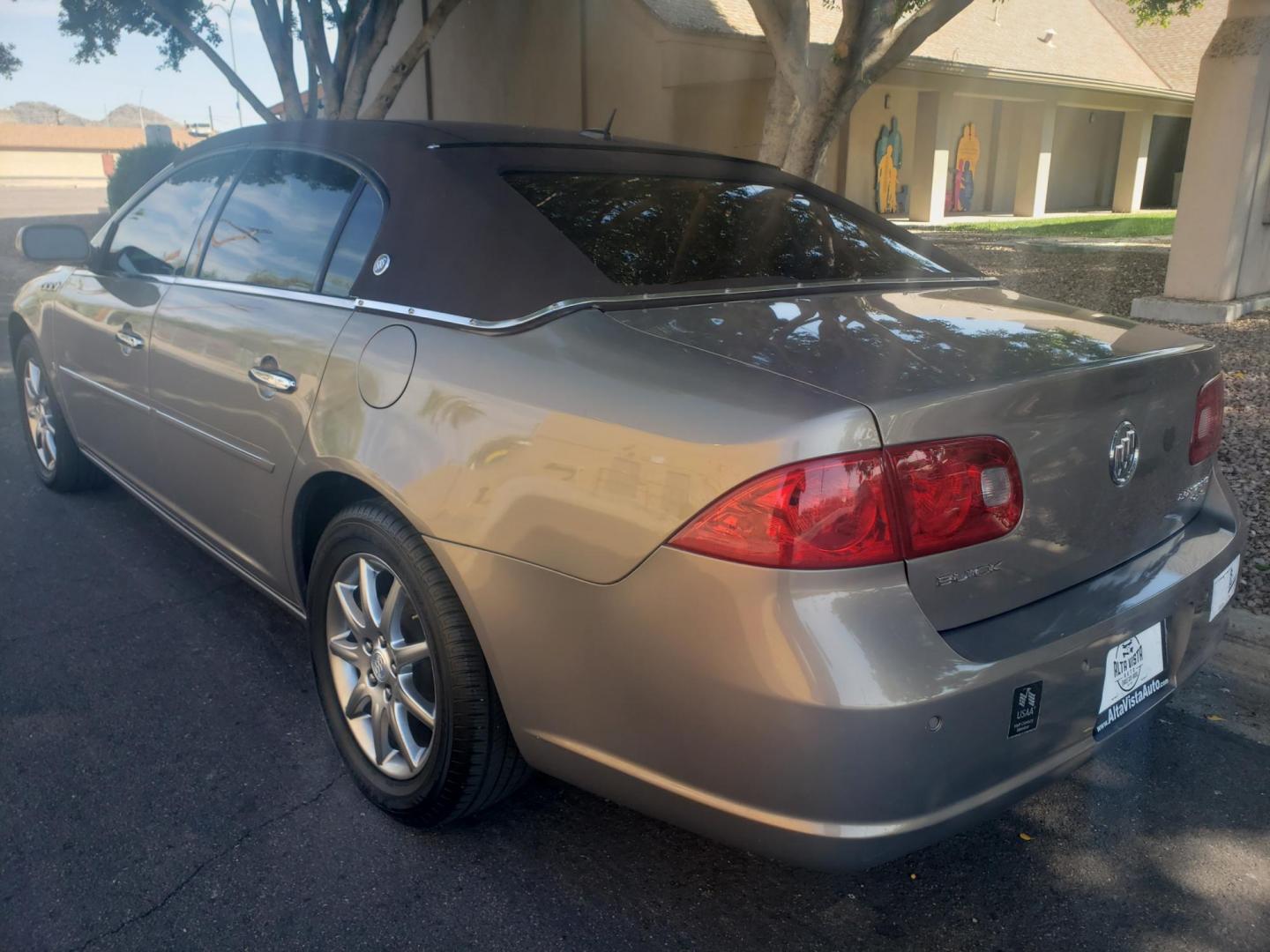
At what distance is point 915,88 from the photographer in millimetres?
19516

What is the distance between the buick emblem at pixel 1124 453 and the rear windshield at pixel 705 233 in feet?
3.05

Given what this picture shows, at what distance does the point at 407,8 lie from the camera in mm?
18516

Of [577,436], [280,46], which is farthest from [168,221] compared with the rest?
[280,46]

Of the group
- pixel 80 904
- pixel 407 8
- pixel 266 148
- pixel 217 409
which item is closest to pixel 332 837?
pixel 80 904

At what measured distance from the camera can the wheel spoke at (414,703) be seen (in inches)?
97.7

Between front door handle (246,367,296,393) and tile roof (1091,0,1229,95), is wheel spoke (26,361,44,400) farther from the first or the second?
tile roof (1091,0,1229,95)

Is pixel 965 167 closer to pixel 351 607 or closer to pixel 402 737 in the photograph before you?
pixel 351 607

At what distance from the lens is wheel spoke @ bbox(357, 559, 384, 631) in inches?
102

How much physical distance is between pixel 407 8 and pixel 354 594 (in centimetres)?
1827

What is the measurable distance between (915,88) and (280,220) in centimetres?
1865

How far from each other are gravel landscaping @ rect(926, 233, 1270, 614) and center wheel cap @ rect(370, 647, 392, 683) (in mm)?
2948

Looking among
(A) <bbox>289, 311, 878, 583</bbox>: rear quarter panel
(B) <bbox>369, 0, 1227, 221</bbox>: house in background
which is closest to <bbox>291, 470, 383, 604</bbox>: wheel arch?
(A) <bbox>289, 311, 878, 583</bbox>: rear quarter panel

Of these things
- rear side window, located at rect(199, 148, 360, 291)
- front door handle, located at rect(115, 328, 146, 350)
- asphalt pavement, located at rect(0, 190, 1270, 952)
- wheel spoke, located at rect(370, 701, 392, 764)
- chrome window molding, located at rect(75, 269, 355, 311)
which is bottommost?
asphalt pavement, located at rect(0, 190, 1270, 952)

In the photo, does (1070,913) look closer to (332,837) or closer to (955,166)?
(332,837)
